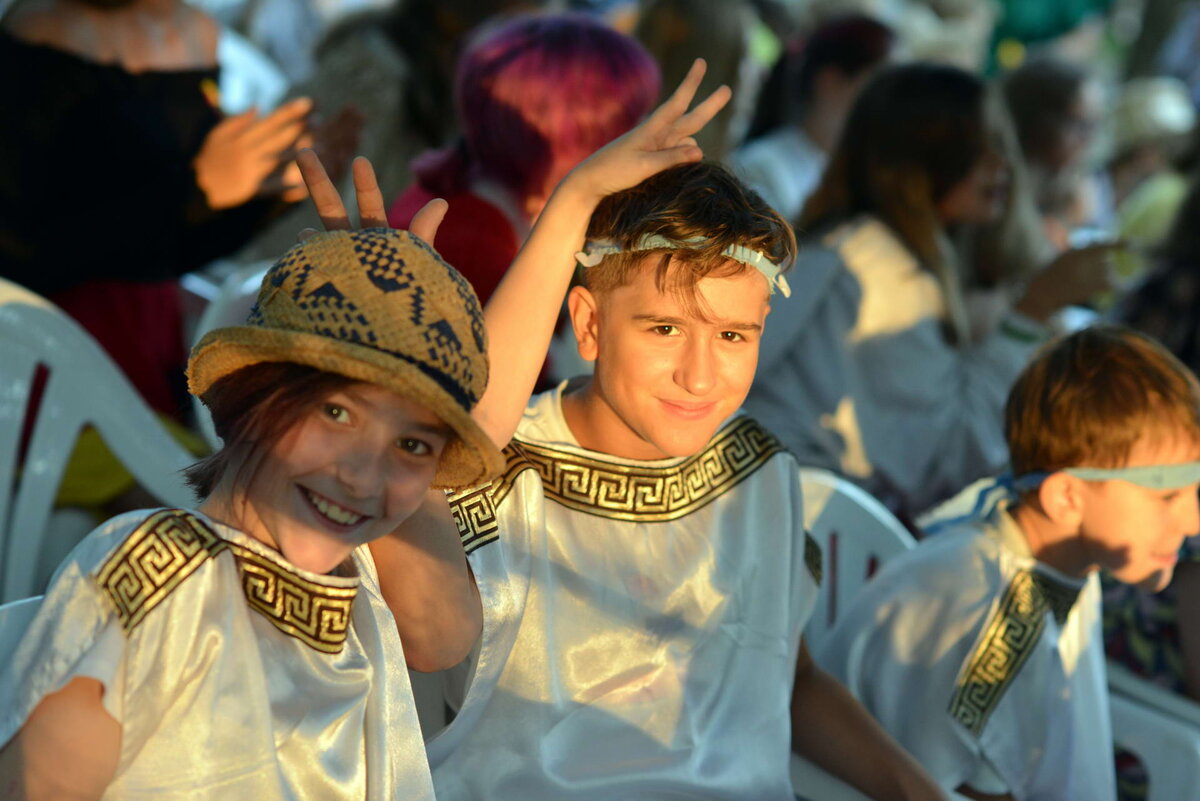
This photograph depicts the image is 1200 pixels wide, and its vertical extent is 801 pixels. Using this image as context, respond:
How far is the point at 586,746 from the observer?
2004 mm

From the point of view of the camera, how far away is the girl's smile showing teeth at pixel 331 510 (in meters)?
1.46

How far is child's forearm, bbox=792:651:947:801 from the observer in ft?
7.12

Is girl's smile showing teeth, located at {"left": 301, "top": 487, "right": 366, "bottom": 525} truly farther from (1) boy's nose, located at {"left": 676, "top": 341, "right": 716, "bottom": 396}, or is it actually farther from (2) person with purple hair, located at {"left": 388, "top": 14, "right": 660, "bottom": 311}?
(2) person with purple hair, located at {"left": 388, "top": 14, "right": 660, "bottom": 311}

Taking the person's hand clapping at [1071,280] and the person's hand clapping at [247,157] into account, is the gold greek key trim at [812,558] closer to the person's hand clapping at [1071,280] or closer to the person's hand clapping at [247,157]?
the person's hand clapping at [247,157]

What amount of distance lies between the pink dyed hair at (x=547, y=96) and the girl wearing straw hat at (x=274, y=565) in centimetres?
131

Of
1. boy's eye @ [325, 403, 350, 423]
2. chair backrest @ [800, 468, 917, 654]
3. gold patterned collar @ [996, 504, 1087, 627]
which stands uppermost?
boy's eye @ [325, 403, 350, 423]

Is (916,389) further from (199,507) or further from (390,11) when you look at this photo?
(199,507)

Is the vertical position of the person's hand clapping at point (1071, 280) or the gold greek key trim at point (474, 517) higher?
the gold greek key trim at point (474, 517)

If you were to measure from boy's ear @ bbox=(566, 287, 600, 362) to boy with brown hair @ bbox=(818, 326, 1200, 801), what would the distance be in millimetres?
867

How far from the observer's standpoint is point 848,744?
223 centimetres

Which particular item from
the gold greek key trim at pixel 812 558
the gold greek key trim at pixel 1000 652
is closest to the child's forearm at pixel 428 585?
the gold greek key trim at pixel 812 558

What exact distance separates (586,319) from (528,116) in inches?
39.0

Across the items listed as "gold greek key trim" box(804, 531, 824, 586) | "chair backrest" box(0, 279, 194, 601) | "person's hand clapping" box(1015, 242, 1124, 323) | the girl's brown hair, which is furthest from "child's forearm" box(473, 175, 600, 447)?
"person's hand clapping" box(1015, 242, 1124, 323)

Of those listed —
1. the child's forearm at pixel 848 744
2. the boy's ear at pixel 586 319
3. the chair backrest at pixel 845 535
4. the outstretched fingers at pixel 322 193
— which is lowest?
the chair backrest at pixel 845 535
